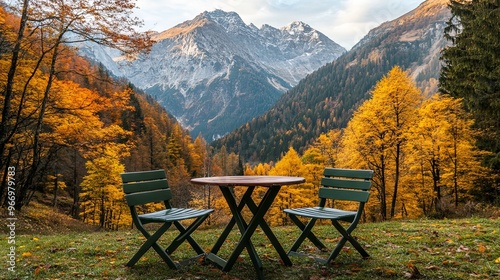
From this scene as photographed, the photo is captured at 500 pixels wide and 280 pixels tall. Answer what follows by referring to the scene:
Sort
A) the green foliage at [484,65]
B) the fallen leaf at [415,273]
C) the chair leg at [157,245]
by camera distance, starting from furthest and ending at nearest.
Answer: the green foliage at [484,65]
the chair leg at [157,245]
the fallen leaf at [415,273]

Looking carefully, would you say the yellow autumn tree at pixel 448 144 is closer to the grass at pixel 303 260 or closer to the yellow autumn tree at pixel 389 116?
the yellow autumn tree at pixel 389 116

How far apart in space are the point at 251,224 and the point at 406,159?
58.1 ft

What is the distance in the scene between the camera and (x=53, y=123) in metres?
14.1

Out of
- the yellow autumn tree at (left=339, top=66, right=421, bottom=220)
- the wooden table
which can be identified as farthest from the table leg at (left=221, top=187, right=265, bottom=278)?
the yellow autumn tree at (left=339, top=66, right=421, bottom=220)

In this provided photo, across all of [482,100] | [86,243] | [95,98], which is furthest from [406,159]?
[86,243]

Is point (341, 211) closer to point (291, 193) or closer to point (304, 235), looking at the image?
point (304, 235)

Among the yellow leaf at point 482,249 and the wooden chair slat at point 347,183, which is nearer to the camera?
the wooden chair slat at point 347,183

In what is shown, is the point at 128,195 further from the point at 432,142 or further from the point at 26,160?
the point at 432,142

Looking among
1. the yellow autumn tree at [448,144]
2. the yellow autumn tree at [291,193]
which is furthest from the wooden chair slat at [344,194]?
the yellow autumn tree at [291,193]

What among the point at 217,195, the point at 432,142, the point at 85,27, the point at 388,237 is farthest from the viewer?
the point at 217,195

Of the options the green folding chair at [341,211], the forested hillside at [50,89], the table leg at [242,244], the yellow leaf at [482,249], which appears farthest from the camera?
the forested hillside at [50,89]

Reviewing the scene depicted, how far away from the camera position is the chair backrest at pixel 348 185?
5235 millimetres

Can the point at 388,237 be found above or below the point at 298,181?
below

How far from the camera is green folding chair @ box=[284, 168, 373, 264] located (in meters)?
5.08
